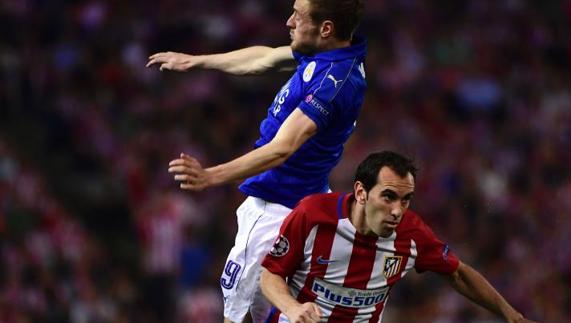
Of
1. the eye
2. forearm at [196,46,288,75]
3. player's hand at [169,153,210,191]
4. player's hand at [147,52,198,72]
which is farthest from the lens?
forearm at [196,46,288,75]

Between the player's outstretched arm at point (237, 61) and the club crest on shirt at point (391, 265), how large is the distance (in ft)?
3.94

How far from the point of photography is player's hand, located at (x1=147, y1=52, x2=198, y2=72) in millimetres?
6992

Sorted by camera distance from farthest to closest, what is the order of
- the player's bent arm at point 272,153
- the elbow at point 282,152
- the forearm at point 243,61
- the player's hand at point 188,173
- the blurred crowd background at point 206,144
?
the blurred crowd background at point 206,144 → the forearm at point 243,61 → the elbow at point 282,152 → the player's bent arm at point 272,153 → the player's hand at point 188,173

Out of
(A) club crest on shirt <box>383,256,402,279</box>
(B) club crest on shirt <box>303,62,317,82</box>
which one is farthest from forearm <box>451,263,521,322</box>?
(B) club crest on shirt <box>303,62,317,82</box>

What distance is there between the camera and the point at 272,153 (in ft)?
19.6

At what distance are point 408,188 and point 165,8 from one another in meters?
10.4

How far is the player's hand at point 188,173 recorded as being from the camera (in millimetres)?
5625

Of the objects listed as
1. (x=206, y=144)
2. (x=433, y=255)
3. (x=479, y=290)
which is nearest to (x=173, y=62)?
(x=433, y=255)

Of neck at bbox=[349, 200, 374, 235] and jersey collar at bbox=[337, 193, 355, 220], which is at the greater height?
jersey collar at bbox=[337, 193, 355, 220]

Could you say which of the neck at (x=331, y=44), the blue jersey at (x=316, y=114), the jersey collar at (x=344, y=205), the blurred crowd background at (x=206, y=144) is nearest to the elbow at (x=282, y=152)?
the blue jersey at (x=316, y=114)

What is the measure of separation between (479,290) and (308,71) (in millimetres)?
1400

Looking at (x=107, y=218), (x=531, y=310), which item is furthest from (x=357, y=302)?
(x=107, y=218)

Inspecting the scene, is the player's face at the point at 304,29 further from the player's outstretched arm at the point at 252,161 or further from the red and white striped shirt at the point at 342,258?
the red and white striped shirt at the point at 342,258

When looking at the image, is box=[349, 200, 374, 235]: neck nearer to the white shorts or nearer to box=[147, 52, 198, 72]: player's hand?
the white shorts
